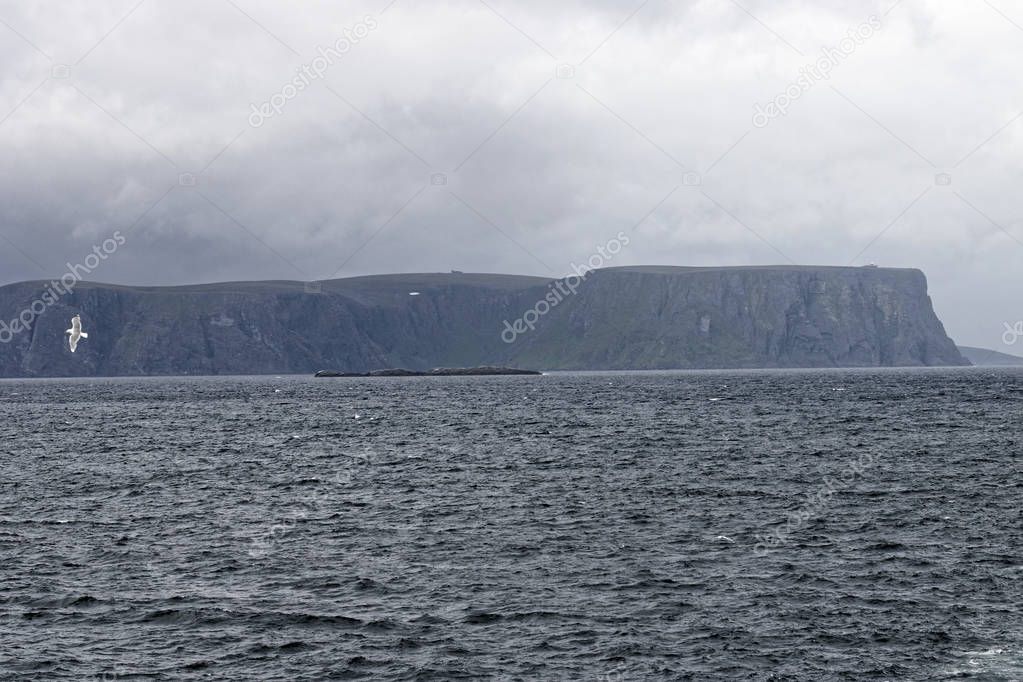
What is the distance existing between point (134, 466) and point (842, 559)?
55.9 metres

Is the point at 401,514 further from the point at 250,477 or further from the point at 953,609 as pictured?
the point at 953,609

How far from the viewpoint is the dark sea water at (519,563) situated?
2908cm

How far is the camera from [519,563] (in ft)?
134

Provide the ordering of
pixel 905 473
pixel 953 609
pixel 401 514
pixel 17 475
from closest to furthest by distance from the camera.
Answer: pixel 953 609
pixel 401 514
pixel 905 473
pixel 17 475

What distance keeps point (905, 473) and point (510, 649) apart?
4505cm

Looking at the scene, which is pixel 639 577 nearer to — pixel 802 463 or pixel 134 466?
pixel 802 463

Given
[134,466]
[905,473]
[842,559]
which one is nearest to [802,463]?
[905,473]

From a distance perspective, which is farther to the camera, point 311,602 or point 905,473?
point 905,473

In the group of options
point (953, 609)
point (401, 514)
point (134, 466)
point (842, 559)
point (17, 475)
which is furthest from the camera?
point (134, 466)

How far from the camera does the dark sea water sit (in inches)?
1145

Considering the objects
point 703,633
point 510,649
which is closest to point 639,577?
point 703,633

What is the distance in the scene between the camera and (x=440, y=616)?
1309 inches

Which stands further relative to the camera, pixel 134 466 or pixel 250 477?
pixel 134 466

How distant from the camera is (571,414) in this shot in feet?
454
